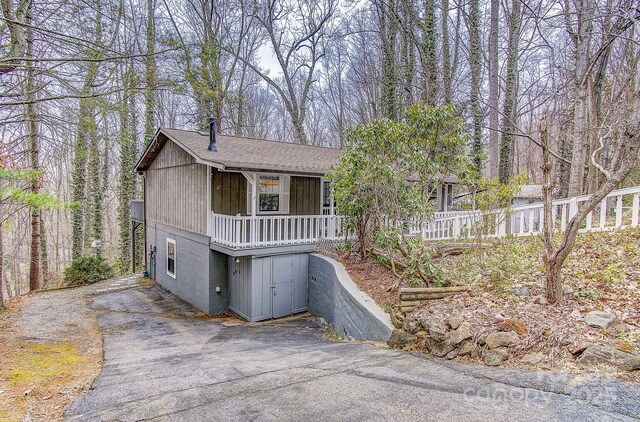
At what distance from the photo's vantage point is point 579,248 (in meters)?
6.71

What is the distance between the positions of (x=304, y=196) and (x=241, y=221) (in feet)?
7.41

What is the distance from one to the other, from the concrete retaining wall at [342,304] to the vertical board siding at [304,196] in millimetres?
2017

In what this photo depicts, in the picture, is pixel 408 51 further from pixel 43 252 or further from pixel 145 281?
pixel 43 252

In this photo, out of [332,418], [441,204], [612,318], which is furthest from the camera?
[441,204]

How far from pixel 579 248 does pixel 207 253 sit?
28.9 ft

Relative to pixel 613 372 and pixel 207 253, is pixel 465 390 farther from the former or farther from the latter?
pixel 207 253

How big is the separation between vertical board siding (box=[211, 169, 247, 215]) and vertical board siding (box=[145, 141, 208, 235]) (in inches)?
10.7

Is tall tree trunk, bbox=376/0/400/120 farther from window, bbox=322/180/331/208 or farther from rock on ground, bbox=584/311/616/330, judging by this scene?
rock on ground, bbox=584/311/616/330

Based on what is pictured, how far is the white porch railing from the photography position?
29.8 feet

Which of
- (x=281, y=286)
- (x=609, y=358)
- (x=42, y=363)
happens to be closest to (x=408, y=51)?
(x=281, y=286)

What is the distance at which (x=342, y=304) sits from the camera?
7.52 m

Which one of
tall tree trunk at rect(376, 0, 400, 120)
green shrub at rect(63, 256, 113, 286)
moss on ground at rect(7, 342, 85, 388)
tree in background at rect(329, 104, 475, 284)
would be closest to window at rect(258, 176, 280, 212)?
tree in background at rect(329, 104, 475, 284)

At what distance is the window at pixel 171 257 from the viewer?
1238 cm

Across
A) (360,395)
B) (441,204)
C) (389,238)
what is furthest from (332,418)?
(441,204)
